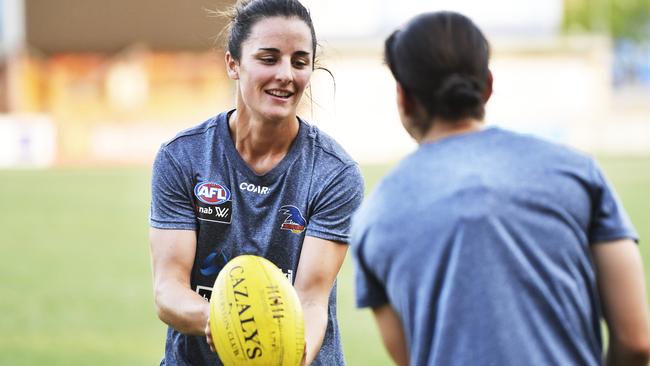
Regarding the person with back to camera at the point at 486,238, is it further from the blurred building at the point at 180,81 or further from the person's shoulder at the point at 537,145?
the blurred building at the point at 180,81

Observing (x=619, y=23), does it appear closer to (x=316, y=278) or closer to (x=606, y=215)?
(x=316, y=278)

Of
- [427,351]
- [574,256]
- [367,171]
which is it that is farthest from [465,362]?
[367,171]

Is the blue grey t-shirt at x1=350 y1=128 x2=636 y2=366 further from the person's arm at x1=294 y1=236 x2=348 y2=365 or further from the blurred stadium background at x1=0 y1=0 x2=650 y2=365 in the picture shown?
the blurred stadium background at x1=0 y1=0 x2=650 y2=365

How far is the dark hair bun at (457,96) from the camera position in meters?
2.47

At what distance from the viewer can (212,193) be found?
3.73 meters

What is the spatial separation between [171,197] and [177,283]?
12.1 inches

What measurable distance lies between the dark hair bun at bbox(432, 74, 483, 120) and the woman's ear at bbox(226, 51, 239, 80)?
147 cm

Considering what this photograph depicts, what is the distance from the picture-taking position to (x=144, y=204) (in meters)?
21.0

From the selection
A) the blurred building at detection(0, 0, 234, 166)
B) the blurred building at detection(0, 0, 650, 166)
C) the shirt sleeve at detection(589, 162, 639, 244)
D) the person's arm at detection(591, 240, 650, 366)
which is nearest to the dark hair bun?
the shirt sleeve at detection(589, 162, 639, 244)

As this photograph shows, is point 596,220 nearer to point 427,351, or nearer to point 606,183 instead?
point 606,183

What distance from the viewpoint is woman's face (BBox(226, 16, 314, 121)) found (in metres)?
3.67

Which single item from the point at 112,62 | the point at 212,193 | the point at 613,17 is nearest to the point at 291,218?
the point at 212,193

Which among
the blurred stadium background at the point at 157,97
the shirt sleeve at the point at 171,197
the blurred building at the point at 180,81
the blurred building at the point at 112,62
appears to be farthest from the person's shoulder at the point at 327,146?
the blurred building at the point at 112,62

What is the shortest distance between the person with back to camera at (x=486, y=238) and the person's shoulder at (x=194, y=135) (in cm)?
137
